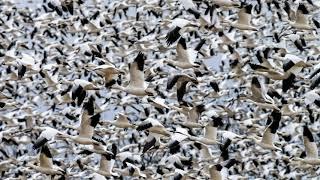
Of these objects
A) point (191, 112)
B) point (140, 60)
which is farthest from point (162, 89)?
point (140, 60)

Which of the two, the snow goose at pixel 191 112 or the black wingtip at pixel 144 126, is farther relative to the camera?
the snow goose at pixel 191 112

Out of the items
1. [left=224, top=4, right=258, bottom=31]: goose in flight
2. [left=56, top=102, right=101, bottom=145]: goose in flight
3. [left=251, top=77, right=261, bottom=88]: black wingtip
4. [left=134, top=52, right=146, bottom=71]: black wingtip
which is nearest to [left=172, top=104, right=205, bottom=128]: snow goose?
[left=224, top=4, right=258, bottom=31]: goose in flight

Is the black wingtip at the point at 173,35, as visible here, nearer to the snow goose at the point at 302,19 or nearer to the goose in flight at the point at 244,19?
the goose in flight at the point at 244,19

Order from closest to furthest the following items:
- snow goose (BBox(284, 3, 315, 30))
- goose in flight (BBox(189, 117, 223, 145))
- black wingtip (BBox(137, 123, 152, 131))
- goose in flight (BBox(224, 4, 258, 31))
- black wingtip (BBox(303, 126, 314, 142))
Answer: black wingtip (BBox(137, 123, 152, 131)), black wingtip (BBox(303, 126, 314, 142)), goose in flight (BBox(189, 117, 223, 145)), snow goose (BBox(284, 3, 315, 30)), goose in flight (BBox(224, 4, 258, 31))

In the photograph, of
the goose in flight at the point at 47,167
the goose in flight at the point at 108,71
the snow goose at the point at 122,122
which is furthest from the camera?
the snow goose at the point at 122,122

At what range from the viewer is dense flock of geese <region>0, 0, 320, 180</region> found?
20.7 m

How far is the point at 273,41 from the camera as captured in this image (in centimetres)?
2639

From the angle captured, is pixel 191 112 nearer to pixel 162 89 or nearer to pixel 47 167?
pixel 47 167

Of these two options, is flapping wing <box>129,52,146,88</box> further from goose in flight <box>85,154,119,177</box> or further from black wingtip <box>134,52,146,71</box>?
goose in flight <box>85,154,119,177</box>

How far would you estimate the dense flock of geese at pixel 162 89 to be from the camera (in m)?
20.7

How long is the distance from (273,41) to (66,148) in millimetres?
6424

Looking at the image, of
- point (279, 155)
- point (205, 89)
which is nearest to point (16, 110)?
point (205, 89)

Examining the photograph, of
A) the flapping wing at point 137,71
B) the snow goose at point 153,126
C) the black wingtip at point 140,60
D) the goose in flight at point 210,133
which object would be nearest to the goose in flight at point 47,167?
the snow goose at point 153,126

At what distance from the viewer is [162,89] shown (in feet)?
90.3
